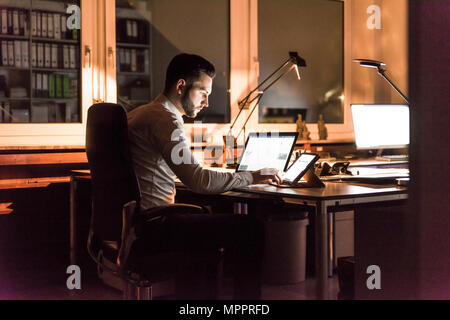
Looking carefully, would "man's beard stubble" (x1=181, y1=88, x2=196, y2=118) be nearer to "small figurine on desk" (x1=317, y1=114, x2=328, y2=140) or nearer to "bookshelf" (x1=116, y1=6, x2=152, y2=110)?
"bookshelf" (x1=116, y1=6, x2=152, y2=110)

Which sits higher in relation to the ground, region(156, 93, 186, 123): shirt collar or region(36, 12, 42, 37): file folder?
region(36, 12, 42, 37): file folder

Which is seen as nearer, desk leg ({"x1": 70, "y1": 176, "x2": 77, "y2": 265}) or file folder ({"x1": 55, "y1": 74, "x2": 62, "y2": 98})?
desk leg ({"x1": 70, "y1": 176, "x2": 77, "y2": 265})

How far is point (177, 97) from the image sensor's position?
237 centimetres

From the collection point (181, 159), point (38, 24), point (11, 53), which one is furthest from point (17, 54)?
point (181, 159)

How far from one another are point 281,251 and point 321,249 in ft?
5.04

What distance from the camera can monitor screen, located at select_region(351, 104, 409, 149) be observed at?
149 inches

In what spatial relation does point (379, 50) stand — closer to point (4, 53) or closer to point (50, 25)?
point (50, 25)

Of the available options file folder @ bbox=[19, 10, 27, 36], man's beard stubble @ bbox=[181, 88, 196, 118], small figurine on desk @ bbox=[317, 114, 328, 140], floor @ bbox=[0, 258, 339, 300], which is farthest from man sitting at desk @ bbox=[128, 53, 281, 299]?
small figurine on desk @ bbox=[317, 114, 328, 140]

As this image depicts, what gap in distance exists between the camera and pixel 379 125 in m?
3.89

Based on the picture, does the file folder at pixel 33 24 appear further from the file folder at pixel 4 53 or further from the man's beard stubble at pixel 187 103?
the man's beard stubble at pixel 187 103

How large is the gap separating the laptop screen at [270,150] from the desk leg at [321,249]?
24.6 inches

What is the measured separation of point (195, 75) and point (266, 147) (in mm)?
584

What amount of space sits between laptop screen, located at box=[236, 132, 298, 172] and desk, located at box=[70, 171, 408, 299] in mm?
→ 225
